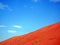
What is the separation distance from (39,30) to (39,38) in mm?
2099

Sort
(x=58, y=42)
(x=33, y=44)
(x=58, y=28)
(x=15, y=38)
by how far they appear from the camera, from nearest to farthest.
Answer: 1. (x=58, y=42)
2. (x=33, y=44)
3. (x=58, y=28)
4. (x=15, y=38)

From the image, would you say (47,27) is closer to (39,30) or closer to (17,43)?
(39,30)

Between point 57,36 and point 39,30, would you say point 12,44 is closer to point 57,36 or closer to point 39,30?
point 39,30

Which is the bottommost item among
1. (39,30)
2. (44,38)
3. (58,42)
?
(58,42)

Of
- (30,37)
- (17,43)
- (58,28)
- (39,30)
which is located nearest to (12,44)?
(17,43)

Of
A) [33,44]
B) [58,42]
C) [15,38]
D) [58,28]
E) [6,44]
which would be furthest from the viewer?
[15,38]

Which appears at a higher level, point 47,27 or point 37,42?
point 47,27

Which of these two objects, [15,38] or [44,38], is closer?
[44,38]

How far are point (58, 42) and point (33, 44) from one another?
1.81 meters

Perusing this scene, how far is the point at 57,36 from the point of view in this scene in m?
13.0

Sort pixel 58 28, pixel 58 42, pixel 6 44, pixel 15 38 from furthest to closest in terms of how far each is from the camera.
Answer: pixel 15 38 < pixel 6 44 < pixel 58 28 < pixel 58 42

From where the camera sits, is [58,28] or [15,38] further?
[15,38]

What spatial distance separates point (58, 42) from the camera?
484 inches

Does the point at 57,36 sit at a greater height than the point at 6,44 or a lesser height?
lesser
